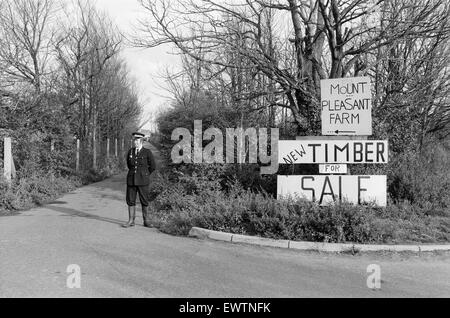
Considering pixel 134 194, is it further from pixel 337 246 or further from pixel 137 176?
pixel 337 246

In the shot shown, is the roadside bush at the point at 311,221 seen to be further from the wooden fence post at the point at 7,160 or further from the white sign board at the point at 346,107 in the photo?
the wooden fence post at the point at 7,160

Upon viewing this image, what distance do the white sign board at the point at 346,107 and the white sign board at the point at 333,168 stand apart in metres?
0.75

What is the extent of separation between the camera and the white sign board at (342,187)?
30.1 ft

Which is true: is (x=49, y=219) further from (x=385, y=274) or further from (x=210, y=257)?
(x=385, y=274)

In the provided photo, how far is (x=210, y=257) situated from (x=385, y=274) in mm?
2592

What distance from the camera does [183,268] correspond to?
20.0ft

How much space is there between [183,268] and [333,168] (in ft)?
15.3

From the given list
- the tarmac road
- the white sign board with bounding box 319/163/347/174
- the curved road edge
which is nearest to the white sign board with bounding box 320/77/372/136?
the white sign board with bounding box 319/163/347/174

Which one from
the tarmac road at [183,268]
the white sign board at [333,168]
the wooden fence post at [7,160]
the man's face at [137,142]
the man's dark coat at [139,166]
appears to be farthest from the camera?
the wooden fence post at [7,160]

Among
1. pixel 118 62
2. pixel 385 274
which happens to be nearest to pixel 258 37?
pixel 385 274

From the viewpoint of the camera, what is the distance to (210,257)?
6.75 meters

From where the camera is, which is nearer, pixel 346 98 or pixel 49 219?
→ pixel 346 98

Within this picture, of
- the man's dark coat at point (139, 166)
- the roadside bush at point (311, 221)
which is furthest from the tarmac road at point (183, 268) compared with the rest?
the man's dark coat at point (139, 166)

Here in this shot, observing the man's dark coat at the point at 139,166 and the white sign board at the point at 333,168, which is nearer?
the man's dark coat at the point at 139,166
